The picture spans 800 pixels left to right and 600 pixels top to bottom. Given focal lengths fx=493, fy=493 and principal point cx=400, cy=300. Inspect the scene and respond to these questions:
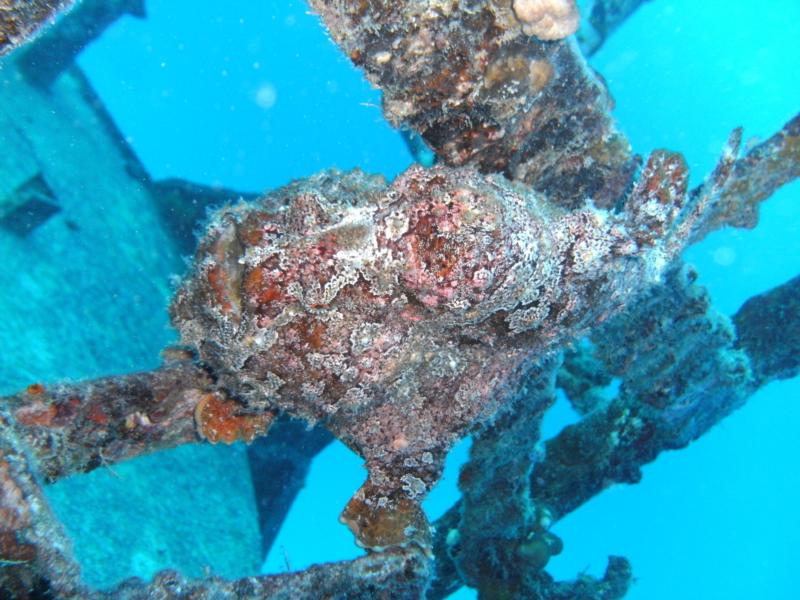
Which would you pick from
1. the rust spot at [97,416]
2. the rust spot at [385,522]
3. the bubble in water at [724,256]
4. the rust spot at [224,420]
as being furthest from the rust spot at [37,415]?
the bubble in water at [724,256]

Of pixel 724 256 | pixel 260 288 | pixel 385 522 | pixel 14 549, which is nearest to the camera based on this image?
pixel 14 549

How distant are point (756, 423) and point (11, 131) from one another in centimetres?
9079

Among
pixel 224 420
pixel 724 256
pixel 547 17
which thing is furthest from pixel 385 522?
pixel 724 256

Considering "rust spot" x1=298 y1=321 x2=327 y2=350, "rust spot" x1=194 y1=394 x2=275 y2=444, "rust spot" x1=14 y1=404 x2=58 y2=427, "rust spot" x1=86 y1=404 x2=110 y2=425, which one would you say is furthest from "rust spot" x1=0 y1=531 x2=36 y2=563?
"rust spot" x1=194 y1=394 x2=275 y2=444

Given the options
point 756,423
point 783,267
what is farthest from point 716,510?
point 783,267

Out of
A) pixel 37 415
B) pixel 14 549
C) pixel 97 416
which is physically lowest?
pixel 14 549

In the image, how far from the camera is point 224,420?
359 centimetres

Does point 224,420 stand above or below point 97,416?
above

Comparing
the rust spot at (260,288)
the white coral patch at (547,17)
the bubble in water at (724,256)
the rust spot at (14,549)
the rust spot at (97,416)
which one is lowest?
the rust spot at (14,549)

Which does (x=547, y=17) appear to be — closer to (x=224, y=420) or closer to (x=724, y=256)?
(x=224, y=420)

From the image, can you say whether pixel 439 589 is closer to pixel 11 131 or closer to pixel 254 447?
pixel 254 447

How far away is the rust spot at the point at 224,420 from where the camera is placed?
11.7 feet

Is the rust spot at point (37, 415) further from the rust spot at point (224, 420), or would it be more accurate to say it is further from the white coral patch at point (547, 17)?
the white coral patch at point (547, 17)

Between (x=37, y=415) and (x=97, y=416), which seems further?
(x=97, y=416)
